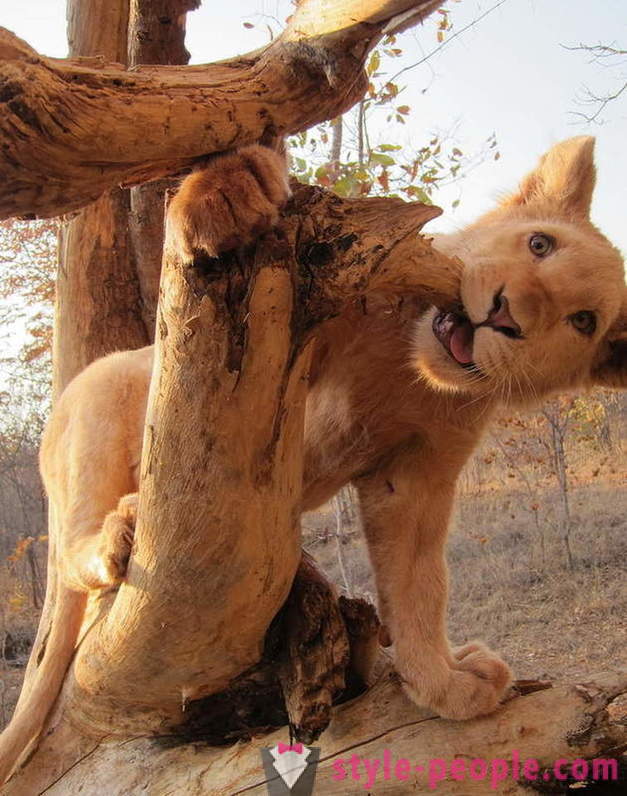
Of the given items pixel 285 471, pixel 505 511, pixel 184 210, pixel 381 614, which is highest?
pixel 184 210

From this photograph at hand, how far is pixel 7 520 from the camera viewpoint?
11414mm

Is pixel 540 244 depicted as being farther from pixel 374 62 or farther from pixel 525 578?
pixel 525 578

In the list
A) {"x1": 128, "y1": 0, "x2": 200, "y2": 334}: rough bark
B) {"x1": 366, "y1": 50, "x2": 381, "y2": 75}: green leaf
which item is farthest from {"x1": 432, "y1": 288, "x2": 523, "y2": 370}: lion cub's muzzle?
A: {"x1": 366, "y1": 50, "x2": 381, "y2": 75}: green leaf

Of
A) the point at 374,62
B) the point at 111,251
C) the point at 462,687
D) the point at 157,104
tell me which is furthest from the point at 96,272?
the point at 462,687

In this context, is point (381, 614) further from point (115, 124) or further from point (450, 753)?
point (115, 124)

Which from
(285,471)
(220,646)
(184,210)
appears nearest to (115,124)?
(184,210)

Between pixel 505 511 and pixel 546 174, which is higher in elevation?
Result: pixel 546 174

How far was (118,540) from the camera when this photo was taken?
2.62 meters

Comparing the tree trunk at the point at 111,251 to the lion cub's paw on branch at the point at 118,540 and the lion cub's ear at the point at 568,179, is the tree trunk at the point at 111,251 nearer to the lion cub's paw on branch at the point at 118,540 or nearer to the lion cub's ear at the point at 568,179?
the lion cub's paw on branch at the point at 118,540

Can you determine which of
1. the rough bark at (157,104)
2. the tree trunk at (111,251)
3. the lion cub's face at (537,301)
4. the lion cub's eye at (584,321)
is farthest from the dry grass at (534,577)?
the rough bark at (157,104)

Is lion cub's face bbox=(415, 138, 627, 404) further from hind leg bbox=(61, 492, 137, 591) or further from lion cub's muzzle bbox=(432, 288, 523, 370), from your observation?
hind leg bbox=(61, 492, 137, 591)

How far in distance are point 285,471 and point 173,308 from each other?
640 mm

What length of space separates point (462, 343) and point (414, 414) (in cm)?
50

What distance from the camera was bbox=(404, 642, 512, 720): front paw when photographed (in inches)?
115
